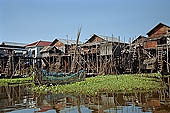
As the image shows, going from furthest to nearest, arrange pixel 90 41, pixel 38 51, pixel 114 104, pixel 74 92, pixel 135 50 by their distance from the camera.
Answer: pixel 38 51 < pixel 90 41 < pixel 135 50 < pixel 74 92 < pixel 114 104

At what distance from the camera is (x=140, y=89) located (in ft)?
54.4

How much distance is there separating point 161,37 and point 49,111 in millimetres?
32207

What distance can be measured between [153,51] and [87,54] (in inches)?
476

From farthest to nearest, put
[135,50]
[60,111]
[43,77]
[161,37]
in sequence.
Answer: [161,37] < [135,50] < [43,77] < [60,111]

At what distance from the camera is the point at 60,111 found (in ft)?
34.5

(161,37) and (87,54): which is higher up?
(161,37)

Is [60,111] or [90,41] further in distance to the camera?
[90,41]

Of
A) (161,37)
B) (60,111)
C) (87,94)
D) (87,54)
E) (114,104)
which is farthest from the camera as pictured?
(87,54)

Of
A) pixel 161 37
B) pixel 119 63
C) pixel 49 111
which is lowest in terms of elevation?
pixel 49 111

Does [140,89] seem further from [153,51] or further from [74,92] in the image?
[153,51]

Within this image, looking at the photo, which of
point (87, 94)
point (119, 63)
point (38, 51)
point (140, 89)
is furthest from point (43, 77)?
point (38, 51)

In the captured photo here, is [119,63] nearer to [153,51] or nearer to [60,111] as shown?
[153,51]

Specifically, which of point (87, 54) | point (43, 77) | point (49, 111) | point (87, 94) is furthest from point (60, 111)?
point (87, 54)

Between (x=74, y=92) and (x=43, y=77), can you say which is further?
(x=43, y=77)
